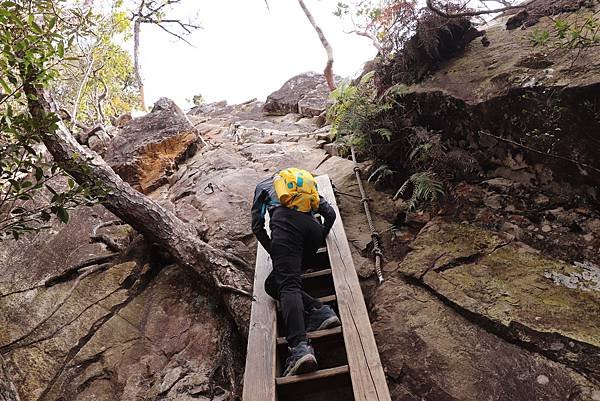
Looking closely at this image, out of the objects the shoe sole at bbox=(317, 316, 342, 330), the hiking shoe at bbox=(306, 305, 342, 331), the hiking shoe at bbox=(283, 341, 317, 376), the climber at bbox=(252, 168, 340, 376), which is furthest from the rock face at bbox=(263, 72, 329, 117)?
the hiking shoe at bbox=(283, 341, 317, 376)

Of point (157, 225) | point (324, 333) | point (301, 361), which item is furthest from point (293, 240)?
point (157, 225)

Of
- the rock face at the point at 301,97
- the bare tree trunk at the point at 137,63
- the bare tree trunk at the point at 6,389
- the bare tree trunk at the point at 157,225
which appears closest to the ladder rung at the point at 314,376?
the bare tree trunk at the point at 157,225

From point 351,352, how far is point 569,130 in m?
2.96

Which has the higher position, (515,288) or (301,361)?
(301,361)

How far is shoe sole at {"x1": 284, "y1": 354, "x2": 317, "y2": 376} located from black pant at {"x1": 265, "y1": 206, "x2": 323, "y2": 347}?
0.96ft

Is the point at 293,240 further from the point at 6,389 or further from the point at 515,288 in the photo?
the point at 6,389

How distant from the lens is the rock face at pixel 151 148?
9562 mm

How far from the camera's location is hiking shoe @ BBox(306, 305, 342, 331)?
11.3 feet

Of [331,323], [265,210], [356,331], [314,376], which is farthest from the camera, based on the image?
[265,210]

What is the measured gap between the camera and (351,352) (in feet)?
10.1

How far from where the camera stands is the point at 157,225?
17.8 ft

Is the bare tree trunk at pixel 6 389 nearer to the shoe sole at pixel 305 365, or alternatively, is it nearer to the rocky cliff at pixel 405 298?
the rocky cliff at pixel 405 298

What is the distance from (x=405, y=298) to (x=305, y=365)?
4.65 feet

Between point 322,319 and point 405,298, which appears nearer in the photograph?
point 322,319
